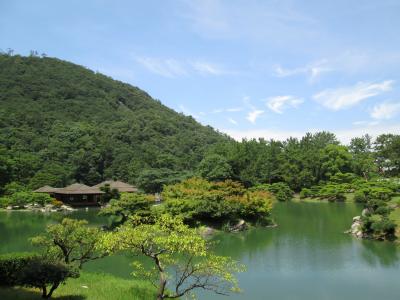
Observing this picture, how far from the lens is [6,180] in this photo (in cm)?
3619

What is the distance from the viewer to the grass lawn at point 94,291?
8773mm

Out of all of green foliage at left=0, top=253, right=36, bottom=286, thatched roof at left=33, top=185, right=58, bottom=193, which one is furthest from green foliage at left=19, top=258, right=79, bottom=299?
thatched roof at left=33, top=185, right=58, bottom=193

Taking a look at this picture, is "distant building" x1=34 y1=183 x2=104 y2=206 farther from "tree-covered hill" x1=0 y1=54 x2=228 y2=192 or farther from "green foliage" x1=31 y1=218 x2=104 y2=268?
"green foliage" x1=31 y1=218 x2=104 y2=268

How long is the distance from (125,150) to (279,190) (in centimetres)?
2412

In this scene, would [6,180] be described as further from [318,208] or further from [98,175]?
[318,208]

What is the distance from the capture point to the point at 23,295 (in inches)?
338

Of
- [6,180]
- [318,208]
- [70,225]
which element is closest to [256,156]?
[318,208]

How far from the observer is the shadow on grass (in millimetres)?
8391

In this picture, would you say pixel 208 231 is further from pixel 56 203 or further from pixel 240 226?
pixel 56 203

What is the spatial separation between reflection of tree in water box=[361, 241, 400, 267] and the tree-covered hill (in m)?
28.5

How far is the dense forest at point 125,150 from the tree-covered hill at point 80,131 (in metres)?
0.14

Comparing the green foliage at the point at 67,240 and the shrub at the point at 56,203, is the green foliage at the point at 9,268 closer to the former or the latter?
the green foliage at the point at 67,240

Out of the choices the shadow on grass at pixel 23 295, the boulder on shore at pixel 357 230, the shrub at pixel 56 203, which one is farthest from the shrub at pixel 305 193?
the shadow on grass at pixel 23 295

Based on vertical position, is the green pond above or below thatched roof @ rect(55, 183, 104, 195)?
below
